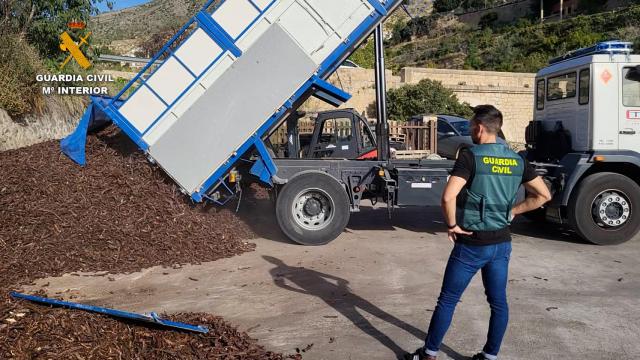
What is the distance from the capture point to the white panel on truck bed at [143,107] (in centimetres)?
718

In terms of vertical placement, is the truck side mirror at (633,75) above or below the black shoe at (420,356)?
above

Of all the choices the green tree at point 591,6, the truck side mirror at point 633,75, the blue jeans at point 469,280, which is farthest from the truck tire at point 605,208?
the green tree at point 591,6

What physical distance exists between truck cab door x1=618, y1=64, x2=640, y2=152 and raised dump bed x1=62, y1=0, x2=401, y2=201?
371cm

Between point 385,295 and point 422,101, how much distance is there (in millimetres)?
23700

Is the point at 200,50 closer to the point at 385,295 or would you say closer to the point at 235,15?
the point at 235,15

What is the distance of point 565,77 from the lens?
829 cm

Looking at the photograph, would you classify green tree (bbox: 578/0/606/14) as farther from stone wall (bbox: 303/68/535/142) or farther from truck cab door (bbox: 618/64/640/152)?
truck cab door (bbox: 618/64/640/152)

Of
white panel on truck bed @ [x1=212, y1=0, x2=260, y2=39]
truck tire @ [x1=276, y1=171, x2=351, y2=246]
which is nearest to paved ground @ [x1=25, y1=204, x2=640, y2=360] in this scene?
truck tire @ [x1=276, y1=171, x2=351, y2=246]

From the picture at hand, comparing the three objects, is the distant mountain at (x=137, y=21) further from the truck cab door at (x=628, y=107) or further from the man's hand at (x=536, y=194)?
the man's hand at (x=536, y=194)

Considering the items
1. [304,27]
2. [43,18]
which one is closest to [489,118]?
[304,27]

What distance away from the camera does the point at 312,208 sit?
7824 millimetres

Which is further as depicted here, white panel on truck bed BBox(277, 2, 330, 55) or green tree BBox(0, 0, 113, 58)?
green tree BBox(0, 0, 113, 58)

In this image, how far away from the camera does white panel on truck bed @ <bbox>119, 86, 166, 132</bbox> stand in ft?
23.6

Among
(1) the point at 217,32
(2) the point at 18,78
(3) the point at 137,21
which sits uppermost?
(3) the point at 137,21
